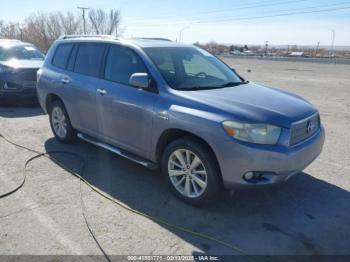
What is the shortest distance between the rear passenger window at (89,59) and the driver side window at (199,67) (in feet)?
4.24

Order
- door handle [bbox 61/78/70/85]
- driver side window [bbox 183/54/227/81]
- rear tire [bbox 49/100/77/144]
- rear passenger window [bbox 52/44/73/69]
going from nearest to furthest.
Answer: driver side window [bbox 183/54/227/81] → door handle [bbox 61/78/70/85] → rear passenger window [bbox 52/44/73/69] → rear tire [bbox 49/100/77/144]

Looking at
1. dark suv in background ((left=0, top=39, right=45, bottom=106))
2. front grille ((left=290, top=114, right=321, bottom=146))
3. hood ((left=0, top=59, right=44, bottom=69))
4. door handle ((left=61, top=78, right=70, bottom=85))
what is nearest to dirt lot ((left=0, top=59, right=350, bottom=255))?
front grille ((left=290, top=114, right=321, bottom=146))

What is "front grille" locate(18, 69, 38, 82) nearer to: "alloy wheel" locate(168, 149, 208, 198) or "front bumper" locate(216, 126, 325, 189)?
"alloy wheel" locate(168, 149, 208, 198)

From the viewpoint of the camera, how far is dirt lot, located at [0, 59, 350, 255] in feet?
10.2

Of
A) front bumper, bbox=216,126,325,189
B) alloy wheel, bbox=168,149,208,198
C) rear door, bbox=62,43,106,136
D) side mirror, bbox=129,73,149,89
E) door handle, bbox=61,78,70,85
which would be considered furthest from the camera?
door handle, bbox=61,78,70,85

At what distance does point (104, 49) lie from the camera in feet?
15.7

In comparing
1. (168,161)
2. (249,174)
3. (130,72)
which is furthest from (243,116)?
(130,72)

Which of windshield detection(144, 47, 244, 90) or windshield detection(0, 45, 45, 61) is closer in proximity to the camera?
windshield detection(144, 47, 244, 90)

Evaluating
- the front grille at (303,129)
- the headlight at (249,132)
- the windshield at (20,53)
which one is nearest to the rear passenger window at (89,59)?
the headlight at (249,132)

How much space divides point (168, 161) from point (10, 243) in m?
1.84

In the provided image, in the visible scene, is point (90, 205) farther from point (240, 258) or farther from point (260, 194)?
point (260, 194)

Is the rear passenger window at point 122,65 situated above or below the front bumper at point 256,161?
above

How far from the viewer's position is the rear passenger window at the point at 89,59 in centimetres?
483

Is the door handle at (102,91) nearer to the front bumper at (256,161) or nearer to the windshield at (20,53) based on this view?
the front bumper at (256,161)
